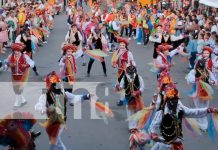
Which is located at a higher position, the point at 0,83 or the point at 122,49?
the point at 122,49

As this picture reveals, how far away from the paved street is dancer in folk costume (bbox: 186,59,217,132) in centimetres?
61

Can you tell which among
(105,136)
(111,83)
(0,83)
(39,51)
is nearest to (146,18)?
(39,51)

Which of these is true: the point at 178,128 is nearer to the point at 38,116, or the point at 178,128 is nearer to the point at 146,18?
the point at 38,116

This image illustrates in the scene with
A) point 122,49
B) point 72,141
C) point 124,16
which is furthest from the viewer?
point 124,16

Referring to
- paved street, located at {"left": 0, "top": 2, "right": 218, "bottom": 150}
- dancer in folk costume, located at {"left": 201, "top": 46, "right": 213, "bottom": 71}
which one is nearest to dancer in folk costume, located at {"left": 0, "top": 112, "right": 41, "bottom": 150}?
paved street, located at {"left": 0, "top": 2, "right": 218, "bottom": 150}

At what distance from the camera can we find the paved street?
8859mm

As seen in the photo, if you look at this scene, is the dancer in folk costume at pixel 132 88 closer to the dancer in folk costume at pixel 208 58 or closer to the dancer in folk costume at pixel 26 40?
the dancer in folk costume at pixel 208 58

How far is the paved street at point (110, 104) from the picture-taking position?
349 inches

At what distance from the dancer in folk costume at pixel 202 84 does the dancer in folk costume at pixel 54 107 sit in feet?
9.17

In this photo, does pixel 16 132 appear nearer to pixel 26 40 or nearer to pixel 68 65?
pixel 68 65

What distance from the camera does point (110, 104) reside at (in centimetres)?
1128

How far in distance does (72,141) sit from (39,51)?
10.1 metres

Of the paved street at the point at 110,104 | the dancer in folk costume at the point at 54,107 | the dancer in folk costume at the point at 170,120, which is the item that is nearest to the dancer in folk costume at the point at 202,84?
the paved street at the point at 110,104

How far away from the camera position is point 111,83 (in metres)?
13.3
